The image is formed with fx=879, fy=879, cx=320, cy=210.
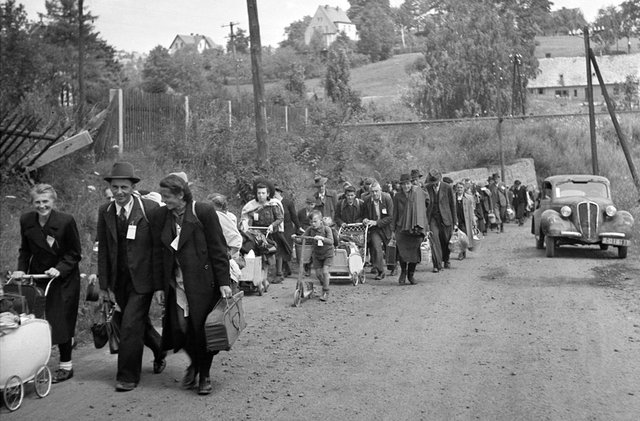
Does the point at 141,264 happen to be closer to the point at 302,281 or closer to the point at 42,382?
the point at 42,382

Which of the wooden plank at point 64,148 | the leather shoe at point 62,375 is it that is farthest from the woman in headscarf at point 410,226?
the leather shoe at point 62,375

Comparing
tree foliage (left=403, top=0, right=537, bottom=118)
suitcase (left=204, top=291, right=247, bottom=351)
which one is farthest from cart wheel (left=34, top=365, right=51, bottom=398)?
tree foliage (left=403, top=0, right=537, bottom=118)

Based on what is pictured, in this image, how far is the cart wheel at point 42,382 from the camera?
7.69 meters

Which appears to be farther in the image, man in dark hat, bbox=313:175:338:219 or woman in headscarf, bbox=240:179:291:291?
man in dark hat, bbox=313:175:338:219

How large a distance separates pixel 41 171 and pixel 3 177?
4.73 feet

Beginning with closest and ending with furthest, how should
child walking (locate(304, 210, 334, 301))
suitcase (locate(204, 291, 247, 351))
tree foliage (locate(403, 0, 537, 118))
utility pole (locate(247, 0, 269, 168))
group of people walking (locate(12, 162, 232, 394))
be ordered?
suitcase (locate(204, 291, 247, 351)) → group of people walking (locate(12, 162, 232, 394)) → child walking (locate(304, 210, 334, 301)) → utility pole (locate(247, 0, 269, 168)) → tree foliage (locate(403, 0, 537, 118))

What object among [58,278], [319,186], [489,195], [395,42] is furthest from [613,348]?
[395,42]

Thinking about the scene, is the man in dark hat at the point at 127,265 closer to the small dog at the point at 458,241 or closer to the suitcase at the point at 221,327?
the suitcase at the point at 221,327

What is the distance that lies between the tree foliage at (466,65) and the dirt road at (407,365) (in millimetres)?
54226

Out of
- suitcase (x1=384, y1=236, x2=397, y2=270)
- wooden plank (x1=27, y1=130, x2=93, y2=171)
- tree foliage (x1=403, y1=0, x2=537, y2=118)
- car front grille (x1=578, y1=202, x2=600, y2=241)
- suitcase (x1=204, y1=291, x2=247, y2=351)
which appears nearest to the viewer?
suitcase (x1=204, y1=291, x2=247, y2=351)

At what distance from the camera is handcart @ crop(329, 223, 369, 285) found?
16.2 meters

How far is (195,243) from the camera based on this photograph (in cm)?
786

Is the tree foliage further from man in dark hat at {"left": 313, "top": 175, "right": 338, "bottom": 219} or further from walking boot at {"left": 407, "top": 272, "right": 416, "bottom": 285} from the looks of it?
walking boot at {"left": 407, "top": 272, "right": 416, "bottom": 285}

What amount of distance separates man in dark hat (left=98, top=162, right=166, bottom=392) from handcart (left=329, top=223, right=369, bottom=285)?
8.06 meters
